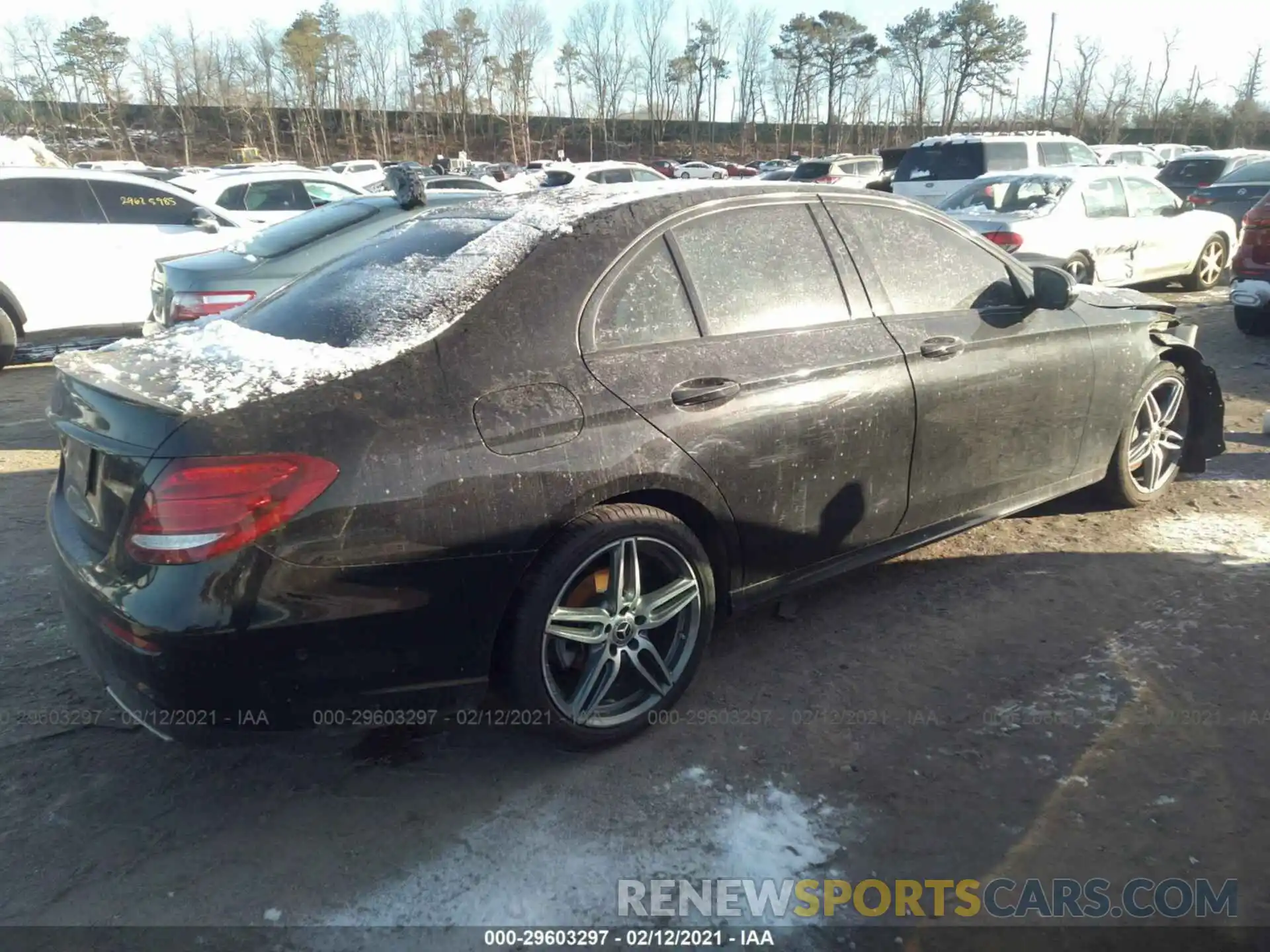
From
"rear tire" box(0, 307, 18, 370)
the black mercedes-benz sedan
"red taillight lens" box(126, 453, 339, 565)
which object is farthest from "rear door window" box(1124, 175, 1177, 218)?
"rear tire" box(0, 307, 18, 370)

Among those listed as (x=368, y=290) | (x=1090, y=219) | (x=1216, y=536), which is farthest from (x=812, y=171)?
(x=368, y=290)

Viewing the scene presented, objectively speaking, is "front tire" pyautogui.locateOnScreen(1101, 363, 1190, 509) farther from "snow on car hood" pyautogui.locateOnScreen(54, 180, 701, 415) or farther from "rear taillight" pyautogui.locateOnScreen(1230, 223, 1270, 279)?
"rear taillight" pyautogui.locateOnScreen(1230, 223, 1270, 279)

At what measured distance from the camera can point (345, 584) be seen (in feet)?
7.71

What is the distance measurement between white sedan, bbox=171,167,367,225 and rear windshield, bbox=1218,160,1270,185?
44.5 ft

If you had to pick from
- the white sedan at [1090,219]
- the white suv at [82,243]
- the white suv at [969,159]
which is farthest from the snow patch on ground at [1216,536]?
the white suv at [969,159]

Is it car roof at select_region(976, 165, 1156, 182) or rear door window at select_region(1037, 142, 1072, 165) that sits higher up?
rear door window at select_region(1037, 142, 1072, 165)

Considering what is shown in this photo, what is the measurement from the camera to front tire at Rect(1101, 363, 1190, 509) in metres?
4.55

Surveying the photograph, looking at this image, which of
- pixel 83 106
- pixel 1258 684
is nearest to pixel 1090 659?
pixel 1258 684

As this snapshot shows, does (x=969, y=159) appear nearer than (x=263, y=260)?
No

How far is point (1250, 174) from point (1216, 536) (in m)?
14.1

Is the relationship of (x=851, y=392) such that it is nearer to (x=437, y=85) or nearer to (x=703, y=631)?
(x=703, y=631)

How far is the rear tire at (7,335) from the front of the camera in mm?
8250

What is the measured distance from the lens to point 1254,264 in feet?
26.9

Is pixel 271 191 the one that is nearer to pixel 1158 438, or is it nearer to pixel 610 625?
pixel 1158 438
